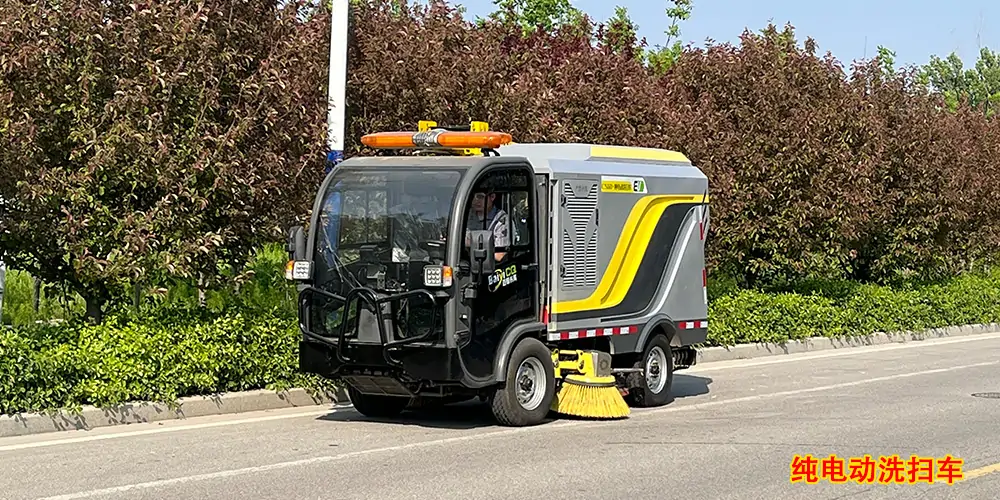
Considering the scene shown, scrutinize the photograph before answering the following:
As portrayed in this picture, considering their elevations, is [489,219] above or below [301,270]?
above

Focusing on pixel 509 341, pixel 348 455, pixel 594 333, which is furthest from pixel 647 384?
pixel 348 455

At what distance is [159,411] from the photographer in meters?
11.8

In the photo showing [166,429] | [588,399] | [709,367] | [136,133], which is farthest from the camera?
[709,367]

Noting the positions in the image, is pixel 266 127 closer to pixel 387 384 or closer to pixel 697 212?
pixel 387 384

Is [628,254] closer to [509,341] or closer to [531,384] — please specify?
[531,384]

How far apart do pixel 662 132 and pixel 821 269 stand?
462cm

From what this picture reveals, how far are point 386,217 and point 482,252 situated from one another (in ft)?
2.95

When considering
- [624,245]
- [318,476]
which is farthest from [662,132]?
[318,476]

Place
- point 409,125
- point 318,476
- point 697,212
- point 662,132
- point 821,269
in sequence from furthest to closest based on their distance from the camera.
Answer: point 821,269
point 662,132
point 409,125
point 697,212
point 318,476

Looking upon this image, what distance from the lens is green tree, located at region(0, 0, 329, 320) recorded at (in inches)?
460

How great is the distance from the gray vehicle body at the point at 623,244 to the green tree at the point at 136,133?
2410 millimetres

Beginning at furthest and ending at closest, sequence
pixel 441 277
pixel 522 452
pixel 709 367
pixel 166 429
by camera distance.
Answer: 1. pixel 709 367
2. pixel 166 429
3. pixel 441 277
4. pixel 522 452

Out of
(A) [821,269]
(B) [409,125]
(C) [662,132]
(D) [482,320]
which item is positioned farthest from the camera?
(A) [821,269]

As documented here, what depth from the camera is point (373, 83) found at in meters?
15.3
